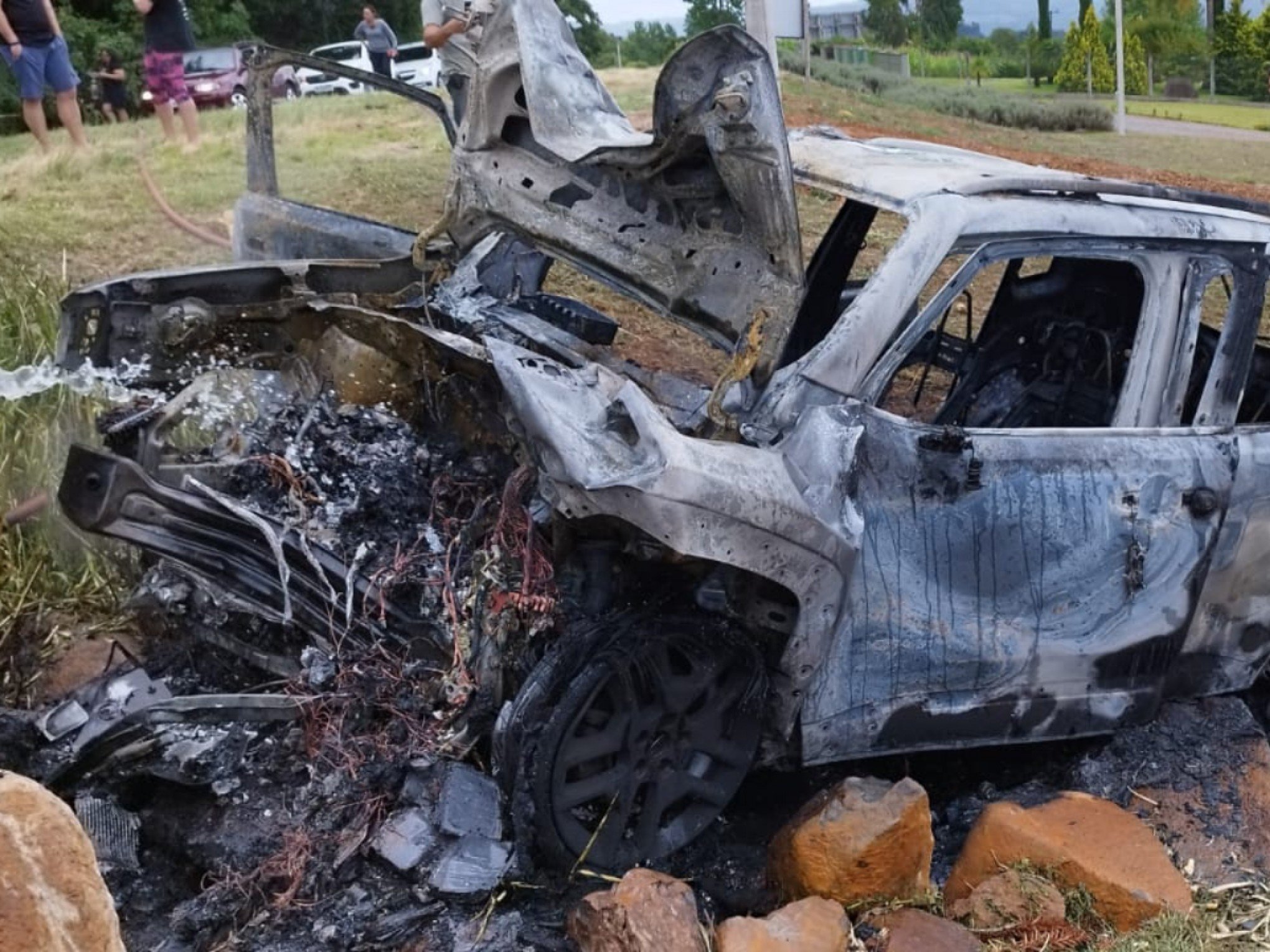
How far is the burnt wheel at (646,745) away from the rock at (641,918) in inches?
10.8

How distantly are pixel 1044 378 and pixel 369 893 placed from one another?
2.80 m

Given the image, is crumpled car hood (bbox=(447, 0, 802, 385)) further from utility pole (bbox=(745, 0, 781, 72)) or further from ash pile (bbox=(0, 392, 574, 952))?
utility pole (bbox=(745, 0, 781, 72))

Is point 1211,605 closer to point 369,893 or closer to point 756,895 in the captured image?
point 756,895

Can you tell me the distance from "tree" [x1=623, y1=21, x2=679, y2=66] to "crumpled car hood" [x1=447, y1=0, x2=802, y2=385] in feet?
91.6

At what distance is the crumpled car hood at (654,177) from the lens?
333 cm

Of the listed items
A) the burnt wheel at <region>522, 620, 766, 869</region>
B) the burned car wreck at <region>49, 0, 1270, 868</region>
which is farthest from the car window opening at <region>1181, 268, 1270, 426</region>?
the burnt wheel at <region>522, 620, 766, 869</region>

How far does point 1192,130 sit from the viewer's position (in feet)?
71.2

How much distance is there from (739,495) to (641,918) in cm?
96

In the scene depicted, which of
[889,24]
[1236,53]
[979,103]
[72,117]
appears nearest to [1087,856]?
[72,117]

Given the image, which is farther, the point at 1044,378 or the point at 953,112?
the point at 953,112

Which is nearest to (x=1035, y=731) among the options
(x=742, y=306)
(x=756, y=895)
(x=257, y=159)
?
(x=756, y=895)

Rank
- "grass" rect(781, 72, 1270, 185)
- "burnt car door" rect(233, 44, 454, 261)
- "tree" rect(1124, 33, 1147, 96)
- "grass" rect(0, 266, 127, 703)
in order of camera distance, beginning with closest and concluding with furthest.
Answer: "grass" rect(0, 266, 127, 703) < "burnt car door" rect(233, 44, 454, 261) < "grass" rect(781, 72, 1270, 185) < "tree" rect(1124, 33, 1147, 96)

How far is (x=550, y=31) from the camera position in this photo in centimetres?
418

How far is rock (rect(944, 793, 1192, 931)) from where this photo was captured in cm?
320
